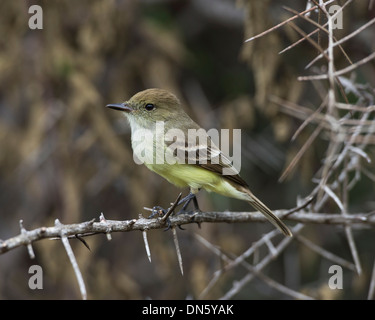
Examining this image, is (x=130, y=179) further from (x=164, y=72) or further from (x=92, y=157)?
(x=164, y=72)

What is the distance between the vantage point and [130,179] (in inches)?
224

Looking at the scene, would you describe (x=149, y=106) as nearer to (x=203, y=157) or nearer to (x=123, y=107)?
(x=123, y=107)

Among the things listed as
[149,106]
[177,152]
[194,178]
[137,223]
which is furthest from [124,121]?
[137,223]

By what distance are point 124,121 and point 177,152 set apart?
171 cm

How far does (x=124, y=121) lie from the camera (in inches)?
225

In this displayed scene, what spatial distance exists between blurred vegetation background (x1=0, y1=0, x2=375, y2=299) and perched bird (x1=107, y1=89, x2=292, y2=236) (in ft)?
3.06

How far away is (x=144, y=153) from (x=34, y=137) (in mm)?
1840

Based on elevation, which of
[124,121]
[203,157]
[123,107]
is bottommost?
[203,157]

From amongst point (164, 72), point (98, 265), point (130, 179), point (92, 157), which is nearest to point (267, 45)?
point (164, 72)

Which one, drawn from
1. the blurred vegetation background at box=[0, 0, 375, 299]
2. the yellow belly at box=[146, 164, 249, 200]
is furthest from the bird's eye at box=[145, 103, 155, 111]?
the blurred vegetation background at box=[0, 0, 375, 299]

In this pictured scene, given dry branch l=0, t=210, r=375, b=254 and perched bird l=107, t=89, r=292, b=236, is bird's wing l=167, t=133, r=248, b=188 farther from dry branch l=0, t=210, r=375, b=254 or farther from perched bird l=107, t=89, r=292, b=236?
dry branch l=0, t=210, r=375, b=254

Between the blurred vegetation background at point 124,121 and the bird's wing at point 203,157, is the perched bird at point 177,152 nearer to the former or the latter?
the bird's wing at point 203,157

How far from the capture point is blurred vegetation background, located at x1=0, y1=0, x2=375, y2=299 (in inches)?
212

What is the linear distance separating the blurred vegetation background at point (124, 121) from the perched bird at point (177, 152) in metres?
0.93
